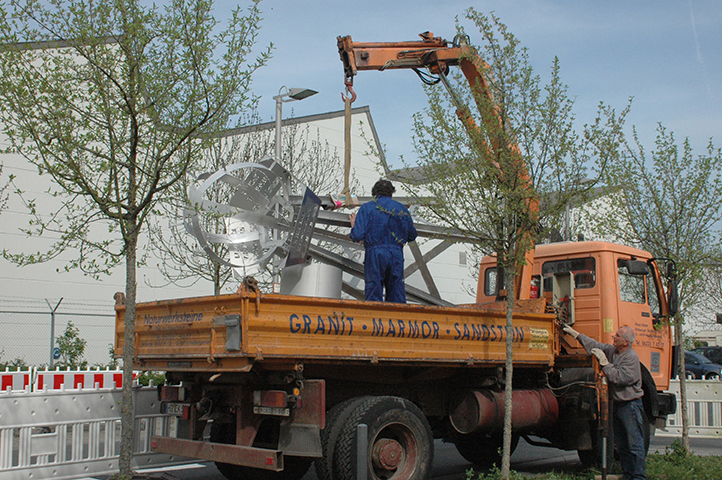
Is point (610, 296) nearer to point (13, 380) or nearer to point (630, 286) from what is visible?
point (630, 286)

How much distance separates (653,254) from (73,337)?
51.1ft

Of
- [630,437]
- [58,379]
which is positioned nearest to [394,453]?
[630,437]

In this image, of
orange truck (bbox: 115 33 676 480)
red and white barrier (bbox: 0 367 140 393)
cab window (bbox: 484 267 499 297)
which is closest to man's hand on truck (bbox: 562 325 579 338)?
orange truck (bbox: 115 33 676 480)

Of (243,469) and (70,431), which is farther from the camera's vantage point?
(70,431)

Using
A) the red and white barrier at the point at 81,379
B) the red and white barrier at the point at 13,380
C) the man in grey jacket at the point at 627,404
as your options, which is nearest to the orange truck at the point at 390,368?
the man in grey jacket at the point at 627,404

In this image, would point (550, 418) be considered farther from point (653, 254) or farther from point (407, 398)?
point (653, 254)

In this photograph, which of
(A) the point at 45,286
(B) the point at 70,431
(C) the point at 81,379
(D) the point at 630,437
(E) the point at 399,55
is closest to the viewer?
(D) the point at 630,437

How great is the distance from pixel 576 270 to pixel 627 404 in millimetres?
2256

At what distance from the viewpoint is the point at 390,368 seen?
22.7 feet

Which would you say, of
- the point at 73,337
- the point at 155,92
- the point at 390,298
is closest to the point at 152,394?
the point at 390,298

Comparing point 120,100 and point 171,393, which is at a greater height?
point 120,100

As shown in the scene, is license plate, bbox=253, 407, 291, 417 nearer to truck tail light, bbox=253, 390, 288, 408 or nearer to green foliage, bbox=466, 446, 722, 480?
truck tail light, bbox=253, 390, 288, 408

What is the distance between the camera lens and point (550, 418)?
26.8 feet

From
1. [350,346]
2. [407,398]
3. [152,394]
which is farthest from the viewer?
[152,394]
